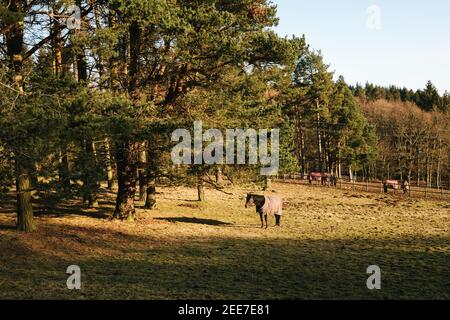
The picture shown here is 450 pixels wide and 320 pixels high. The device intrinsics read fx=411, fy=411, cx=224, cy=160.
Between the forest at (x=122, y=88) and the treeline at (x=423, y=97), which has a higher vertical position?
the treeline at (x=423, y=97)

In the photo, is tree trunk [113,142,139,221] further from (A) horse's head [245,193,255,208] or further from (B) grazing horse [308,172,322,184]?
(B) grazing horse [308,172,322,184]

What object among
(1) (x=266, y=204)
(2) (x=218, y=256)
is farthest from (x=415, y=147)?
(2) (x=218, y=256)

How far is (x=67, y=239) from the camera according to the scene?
14039 millimetres

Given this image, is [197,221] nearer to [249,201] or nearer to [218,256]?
[249,201]

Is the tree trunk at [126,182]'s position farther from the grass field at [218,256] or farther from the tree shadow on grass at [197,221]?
the tree shadow on grass at [197,221]

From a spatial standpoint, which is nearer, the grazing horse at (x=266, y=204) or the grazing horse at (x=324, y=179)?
the grazing horse at (x=266, y=204)

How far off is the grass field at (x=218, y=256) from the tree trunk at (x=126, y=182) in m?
0.82

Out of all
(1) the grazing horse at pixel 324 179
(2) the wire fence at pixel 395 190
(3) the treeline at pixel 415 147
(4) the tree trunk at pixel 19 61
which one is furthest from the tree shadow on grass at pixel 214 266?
(3) the treeline at pixel 415 147

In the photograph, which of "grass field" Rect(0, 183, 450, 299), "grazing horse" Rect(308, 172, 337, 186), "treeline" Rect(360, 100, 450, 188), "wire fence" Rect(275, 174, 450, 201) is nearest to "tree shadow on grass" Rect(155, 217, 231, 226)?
"grass field" Rect(0, 183, 450, 299)

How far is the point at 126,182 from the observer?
711 inches

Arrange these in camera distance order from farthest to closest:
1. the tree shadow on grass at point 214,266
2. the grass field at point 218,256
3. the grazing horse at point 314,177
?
the grazing horse at point 314,177
the grass field at point 218,256
the tree shadow on grass at point 214,266

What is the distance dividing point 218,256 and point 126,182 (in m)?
6.75

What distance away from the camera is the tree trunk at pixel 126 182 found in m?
17.8

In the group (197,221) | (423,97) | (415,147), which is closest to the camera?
(197,221)
